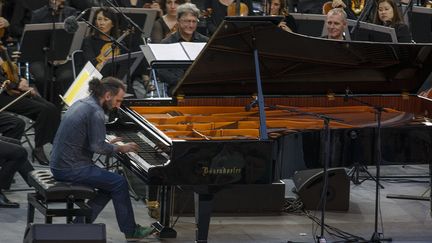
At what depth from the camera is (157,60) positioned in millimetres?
9141

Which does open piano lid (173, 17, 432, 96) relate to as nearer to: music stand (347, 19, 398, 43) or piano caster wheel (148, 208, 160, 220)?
piano caster wheel (148, 208, 160, 220)

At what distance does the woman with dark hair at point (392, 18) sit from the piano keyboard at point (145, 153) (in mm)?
4785

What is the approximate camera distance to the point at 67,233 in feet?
21.9

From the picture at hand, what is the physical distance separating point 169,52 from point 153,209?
1.54m

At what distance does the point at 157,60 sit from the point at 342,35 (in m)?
2.72

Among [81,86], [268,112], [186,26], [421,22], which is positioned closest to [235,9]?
[421,22]

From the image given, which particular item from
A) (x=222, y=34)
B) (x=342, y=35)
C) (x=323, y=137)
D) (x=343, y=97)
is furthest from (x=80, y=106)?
(x=342, y=35)

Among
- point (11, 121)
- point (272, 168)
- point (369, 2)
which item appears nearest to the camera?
point (272, 168)

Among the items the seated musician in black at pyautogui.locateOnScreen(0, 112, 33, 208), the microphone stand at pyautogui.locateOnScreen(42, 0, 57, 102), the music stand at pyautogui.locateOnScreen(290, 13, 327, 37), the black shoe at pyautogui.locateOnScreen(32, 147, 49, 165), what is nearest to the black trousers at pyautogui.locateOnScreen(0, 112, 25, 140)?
the black shoe at pyautogui.locateOnScreen(32, 147, 49, 165)

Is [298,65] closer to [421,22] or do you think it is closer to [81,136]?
[81,136]

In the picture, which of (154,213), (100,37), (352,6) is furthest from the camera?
(352,6)

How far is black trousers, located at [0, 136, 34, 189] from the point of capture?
9031 mm

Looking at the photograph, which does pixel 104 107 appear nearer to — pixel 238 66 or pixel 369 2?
pixel 238 66

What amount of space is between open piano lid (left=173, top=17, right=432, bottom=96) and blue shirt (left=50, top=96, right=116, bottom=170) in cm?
87
